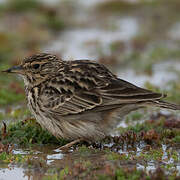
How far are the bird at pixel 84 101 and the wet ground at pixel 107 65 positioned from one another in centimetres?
37

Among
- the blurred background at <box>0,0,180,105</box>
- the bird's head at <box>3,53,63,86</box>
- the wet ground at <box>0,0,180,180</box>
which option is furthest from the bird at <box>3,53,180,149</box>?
the blurred background at <box>0,0,180,105</box>

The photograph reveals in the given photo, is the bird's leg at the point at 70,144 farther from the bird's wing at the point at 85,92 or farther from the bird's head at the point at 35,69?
the bird's head at the point at 35,69

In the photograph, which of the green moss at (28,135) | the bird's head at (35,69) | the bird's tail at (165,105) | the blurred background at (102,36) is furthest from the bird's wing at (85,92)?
the blurred background at (102,36)

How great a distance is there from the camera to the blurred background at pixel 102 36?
44.4ft

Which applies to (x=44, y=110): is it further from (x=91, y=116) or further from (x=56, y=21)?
(x=56, y=21)

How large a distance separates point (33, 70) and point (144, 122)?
8.66 ft

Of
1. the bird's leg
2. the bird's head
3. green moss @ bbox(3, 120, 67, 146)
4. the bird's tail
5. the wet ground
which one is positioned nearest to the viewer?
the wet ground

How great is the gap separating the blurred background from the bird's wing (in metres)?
3.11

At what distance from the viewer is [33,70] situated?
8930 mm

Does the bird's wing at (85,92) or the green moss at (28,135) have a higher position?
the bird's wing at (85,92)

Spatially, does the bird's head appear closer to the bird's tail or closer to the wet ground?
the wet ground

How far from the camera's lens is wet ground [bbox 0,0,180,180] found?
285 inches

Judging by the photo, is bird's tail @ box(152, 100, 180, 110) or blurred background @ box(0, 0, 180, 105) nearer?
bird's tail @ box(152, 100, 180, 110)

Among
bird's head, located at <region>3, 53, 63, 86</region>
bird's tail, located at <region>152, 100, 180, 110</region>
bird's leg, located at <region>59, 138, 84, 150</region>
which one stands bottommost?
bird's leg, located at <region>59, 138, 84, 150</region>
